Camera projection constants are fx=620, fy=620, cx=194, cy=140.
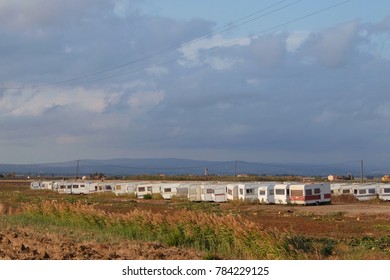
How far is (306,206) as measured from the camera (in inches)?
1901

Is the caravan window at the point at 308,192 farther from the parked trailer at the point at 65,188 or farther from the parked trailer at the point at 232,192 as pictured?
the parked trailer at the point at 65,188

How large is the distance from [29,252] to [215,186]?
1683 inches

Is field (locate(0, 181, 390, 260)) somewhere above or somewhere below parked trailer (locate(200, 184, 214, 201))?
below

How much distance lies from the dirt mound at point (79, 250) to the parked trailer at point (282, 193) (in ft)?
114

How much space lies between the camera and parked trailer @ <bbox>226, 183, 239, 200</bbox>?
175 feet

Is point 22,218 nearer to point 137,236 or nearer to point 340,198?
point 137,236

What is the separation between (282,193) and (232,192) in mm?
5026

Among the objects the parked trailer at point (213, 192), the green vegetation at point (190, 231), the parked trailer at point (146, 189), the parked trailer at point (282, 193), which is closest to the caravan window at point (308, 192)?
the parked trailer at point (282, 193)

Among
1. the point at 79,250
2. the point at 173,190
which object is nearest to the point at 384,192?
the point at 173,190

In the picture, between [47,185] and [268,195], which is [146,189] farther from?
[47,185]

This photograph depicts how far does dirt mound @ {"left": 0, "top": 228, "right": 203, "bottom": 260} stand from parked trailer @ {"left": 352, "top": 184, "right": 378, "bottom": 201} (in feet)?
137

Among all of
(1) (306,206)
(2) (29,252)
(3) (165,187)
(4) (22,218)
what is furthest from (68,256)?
(3) (165,187)

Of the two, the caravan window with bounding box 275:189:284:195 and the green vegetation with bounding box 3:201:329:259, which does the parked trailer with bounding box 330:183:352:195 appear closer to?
the caravan window with bounding box 275:189:284:195

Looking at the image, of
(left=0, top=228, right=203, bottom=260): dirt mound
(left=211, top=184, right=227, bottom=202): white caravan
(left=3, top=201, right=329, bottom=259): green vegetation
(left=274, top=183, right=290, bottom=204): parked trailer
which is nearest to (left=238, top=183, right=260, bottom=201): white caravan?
(left=274, top=183, right=290, bottom=204): parked trailer
